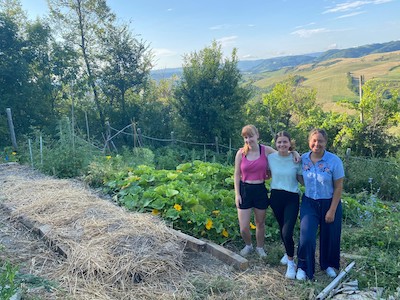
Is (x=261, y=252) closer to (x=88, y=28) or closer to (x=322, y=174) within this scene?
(x=322, y=174)

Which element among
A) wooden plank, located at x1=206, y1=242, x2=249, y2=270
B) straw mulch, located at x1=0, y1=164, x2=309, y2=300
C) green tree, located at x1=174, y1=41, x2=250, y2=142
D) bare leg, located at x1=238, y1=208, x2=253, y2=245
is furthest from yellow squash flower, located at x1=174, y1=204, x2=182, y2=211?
green tree, located at x1=174, y1=41, x2=250, y2=142

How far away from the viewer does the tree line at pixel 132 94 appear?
35.8 ft

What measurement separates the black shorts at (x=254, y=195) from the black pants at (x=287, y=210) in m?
0.10

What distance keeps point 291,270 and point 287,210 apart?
0.54m

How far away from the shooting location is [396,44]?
3826 inches

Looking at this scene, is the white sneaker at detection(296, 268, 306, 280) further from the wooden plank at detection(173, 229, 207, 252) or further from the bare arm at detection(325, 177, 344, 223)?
the wooden plank at detection(173, 229, 207, 252)

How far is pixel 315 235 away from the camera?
299 centimetres

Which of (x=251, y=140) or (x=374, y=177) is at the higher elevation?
(x=251, y=140)

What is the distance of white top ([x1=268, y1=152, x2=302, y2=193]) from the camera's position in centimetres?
311

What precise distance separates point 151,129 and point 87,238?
31.1 feet

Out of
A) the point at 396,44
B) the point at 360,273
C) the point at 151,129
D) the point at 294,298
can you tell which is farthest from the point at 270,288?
the point at 396,44

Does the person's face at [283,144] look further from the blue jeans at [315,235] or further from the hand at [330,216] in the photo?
the hand at [330,216]

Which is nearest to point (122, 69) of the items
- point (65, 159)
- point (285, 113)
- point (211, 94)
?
point (211, 94)

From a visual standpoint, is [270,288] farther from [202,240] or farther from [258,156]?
[258,156]
